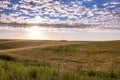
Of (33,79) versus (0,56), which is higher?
(33,79)

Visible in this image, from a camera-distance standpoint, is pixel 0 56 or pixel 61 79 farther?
pixel 0 56

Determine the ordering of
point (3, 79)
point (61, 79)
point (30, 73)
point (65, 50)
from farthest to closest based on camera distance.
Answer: point (65, 50) → point (30, 73) → point (61, 79) → point (3, 79)

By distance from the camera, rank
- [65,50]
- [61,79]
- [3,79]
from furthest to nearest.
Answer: [65,50]
[61,79]
[3,79]

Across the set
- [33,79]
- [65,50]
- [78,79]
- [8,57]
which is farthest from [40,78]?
[65,50]

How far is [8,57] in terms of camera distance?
32.6m

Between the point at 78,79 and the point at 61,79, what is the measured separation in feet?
2.19

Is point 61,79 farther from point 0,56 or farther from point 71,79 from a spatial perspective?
Answer: point 0,56

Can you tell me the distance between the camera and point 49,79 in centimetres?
799

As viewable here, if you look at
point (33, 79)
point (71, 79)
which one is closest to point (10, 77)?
point (33, 79)

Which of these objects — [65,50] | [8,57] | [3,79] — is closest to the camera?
[3,79]

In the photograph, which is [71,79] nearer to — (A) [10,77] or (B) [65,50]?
(A) [10,77]

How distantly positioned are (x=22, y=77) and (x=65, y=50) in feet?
121

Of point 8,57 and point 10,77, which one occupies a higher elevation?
point 10,77

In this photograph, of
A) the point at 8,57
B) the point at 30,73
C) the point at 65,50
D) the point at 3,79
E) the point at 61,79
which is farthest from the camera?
the point at 65,50
